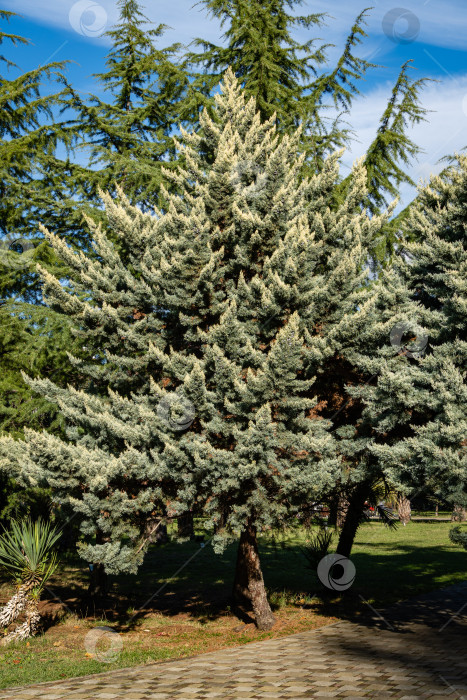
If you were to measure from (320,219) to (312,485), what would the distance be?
4.98m

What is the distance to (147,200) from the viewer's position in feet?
53.3

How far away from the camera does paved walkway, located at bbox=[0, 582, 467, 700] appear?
251 inches

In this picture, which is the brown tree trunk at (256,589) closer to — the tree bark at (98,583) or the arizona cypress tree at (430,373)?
the arizona cypress tree at (430,373)

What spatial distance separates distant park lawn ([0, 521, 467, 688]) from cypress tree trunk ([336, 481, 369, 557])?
1129 mm

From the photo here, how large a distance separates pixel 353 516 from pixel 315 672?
16.7 feet

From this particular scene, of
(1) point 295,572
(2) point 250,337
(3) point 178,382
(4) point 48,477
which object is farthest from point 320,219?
(1) point 295,572

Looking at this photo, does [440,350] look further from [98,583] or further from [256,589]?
[98,583]
